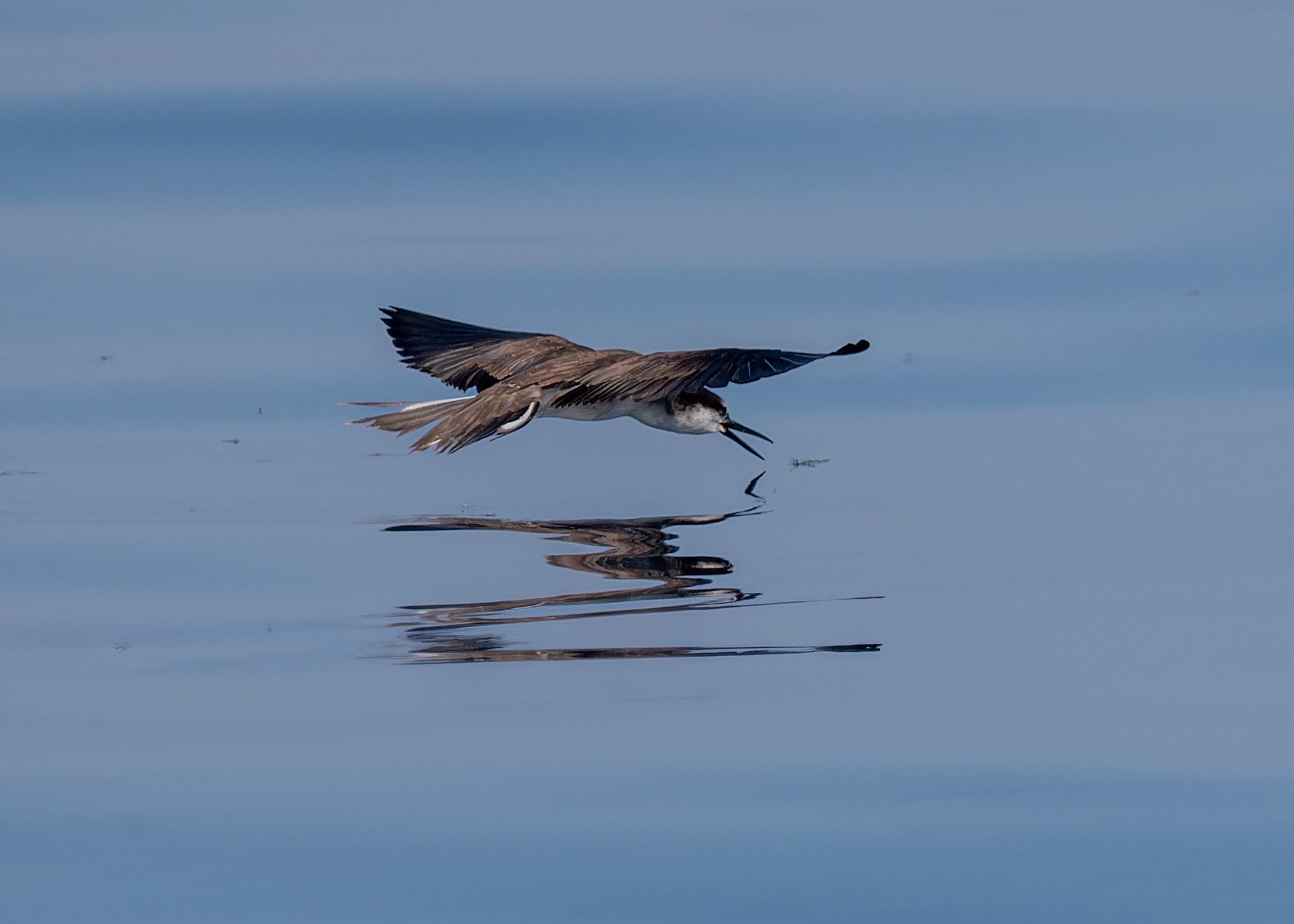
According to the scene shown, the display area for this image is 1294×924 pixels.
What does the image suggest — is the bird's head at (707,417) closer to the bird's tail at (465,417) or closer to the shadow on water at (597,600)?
the bird's tail at (465,417)

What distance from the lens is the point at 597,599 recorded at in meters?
6.61

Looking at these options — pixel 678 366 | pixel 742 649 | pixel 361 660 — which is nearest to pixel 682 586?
pixel 742 649

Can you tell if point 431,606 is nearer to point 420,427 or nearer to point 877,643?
point 877,643

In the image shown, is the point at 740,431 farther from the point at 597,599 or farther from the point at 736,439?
the point at 597,599

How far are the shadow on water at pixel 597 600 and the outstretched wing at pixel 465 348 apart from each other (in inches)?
59.0

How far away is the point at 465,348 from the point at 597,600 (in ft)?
11.7

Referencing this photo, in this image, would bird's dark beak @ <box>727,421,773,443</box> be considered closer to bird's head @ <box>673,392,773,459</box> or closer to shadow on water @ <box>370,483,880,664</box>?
bird's head @ <box>673,392,773,459</box>

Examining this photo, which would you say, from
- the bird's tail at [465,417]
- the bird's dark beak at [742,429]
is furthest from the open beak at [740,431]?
the bird's tail at [465,417]

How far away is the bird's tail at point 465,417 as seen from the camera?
8.54m

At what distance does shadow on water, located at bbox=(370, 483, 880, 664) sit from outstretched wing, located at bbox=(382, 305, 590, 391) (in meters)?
1.50

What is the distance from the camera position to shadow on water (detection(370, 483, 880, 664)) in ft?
19.5

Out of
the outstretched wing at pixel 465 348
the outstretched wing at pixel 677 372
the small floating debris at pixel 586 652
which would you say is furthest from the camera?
the outstretched wing at pixel 465 348

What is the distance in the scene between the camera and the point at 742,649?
599 centimetres

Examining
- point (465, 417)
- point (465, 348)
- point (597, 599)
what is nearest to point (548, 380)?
point (465, 417)
